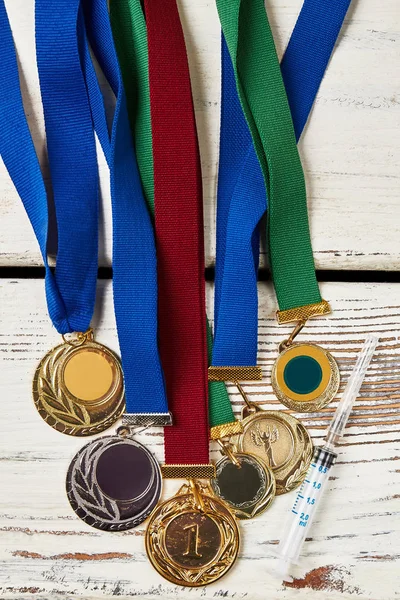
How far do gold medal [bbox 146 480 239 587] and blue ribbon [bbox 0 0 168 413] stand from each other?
123 millimetres

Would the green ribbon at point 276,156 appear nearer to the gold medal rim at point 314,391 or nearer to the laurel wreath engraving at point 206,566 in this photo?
the gold medal rim at point 314,391

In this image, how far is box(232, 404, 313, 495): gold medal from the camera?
0.90m

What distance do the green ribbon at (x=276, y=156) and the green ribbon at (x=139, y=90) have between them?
0.33ft

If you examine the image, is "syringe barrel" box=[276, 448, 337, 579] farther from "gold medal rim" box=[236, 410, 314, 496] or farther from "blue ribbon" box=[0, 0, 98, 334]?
"blue ribbon" box=[0, 0, 98, 334]

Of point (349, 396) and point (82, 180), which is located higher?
point (82, 180)

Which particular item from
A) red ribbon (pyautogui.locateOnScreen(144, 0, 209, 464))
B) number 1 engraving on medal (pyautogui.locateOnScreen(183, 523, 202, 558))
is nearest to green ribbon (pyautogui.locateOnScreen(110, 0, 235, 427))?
red ribbon (pyautogui.locateOnScreen(144, 0, 209, 464))

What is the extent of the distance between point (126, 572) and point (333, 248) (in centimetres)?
44

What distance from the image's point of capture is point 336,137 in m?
0.95

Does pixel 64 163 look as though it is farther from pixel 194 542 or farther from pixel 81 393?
pixel 194 542

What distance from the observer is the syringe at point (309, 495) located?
0.90m

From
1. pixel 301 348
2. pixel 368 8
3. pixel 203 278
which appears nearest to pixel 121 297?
pixel 203 278

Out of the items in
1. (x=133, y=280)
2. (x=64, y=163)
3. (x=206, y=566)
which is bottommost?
(x=206, y=566)

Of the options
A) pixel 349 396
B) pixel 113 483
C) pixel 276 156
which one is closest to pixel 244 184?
pixel 276 156

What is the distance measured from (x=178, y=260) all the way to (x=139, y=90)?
21 centimetres
